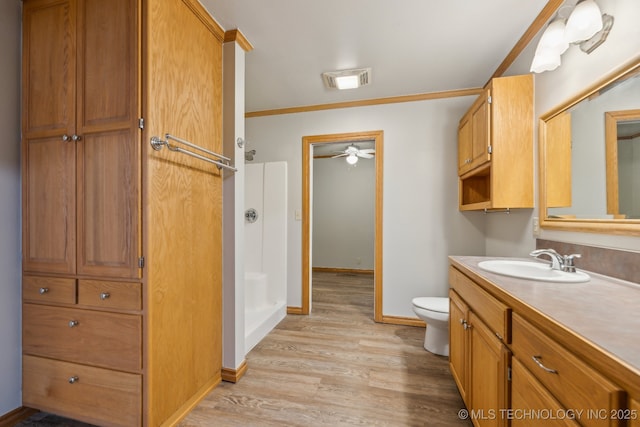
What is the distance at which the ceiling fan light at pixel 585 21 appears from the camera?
1.23m

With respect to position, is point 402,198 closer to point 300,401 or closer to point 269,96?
point 269,96

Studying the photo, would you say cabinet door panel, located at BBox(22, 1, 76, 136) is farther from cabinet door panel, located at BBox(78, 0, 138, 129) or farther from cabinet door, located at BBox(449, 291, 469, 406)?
cabinet door, located at BBox(449, 291, 469, 406)

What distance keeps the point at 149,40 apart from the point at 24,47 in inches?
31.9

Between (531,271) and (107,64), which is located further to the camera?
(531,271)

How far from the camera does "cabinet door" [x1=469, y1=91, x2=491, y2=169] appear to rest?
6.27 ft

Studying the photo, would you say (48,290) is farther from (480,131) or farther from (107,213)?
(480,131)

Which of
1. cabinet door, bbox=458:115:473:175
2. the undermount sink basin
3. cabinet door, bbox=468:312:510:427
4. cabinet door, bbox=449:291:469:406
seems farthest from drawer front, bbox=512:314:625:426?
cabinet door, bbox=458:115:473:175

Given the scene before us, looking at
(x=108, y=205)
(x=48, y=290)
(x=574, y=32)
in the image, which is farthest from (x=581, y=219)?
(x=48, y=290)

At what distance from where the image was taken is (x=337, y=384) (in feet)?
6.06

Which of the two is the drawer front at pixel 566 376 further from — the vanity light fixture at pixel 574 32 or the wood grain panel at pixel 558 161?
the vanity light fixture at pixel 574 32

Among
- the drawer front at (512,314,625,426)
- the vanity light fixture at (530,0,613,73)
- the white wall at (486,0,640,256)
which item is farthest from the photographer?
the vanity light fixture at (530,0,613,73)

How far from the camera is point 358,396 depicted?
5.67ft

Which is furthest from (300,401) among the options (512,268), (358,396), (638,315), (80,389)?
(638,315)

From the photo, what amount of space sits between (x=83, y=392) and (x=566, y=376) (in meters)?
2.02
